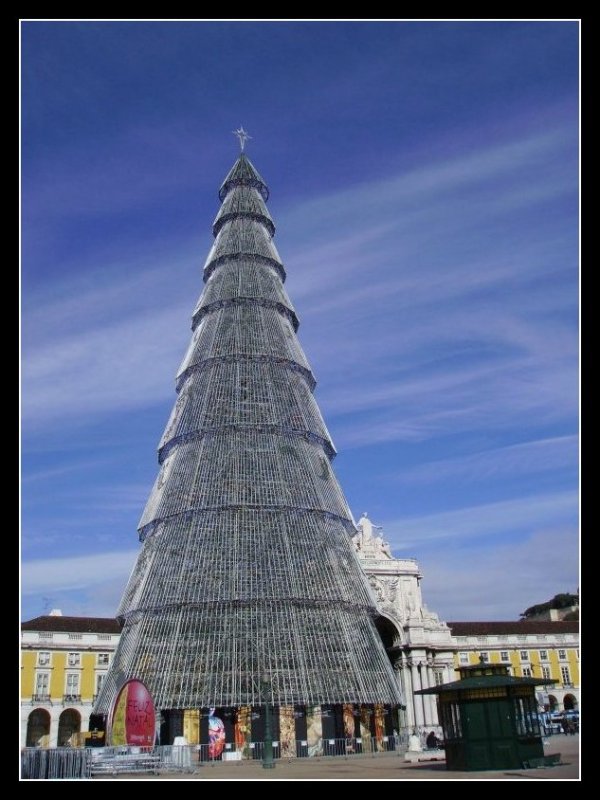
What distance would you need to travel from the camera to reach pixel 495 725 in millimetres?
17547

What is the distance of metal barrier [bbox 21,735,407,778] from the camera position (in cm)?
1795

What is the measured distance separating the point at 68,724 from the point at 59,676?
4.19 meters

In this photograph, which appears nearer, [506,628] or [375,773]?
[375,773]

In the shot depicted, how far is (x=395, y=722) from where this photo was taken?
35.0 meters

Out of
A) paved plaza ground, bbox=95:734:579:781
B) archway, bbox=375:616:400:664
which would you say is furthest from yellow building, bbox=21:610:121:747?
paved plaza ground, bbox=95:734:579:781

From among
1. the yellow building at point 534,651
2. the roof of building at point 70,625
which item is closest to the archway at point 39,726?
the roof of building at point 70,625

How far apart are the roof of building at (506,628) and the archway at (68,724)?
3586cm

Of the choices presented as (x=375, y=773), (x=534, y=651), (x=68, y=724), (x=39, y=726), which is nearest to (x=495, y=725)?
(x=375, y=773)

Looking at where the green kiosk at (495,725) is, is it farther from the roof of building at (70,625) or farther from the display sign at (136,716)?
the roof of building at (70,625)

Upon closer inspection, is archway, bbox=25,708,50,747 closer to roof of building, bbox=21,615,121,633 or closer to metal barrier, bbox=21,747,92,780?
roof of building, bbox=21,615,121,633

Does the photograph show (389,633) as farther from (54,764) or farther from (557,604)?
(557,604)

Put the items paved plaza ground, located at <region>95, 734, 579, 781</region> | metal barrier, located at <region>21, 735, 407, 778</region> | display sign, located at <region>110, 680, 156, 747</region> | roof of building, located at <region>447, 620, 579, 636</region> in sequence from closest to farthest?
paved plaza ground, located at <region>95, 734, 579, 781</region> < metal barrier, located at <region>21, 735, 407, 778</region> < display sign, located at <region>110, 680, 156, 747</region> < roof of building, located at <region>447, 620, 579, 636</region>

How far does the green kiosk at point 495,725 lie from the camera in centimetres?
1734

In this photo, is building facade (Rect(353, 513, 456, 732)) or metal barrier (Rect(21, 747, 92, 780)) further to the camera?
building facade (Rect(353, 513, 456, 732))
